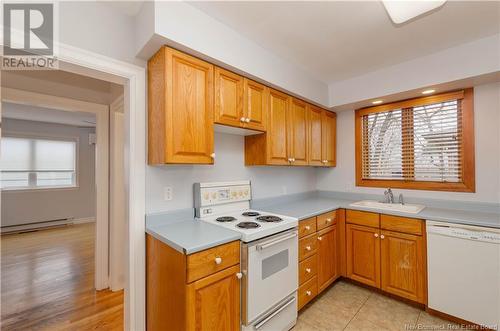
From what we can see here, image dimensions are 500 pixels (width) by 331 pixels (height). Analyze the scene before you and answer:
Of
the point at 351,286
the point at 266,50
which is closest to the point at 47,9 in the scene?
the point at 266,50

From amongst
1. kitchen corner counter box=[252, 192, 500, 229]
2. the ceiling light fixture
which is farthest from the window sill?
the ceiling light fixture

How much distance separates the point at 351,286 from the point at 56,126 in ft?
22.0

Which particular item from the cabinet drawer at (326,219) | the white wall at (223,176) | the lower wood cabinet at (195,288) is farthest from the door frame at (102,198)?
the cabinet drawer at (326,219)

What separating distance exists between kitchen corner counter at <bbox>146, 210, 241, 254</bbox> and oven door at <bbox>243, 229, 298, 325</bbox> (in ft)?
0.68

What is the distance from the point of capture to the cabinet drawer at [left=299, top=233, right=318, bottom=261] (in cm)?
205

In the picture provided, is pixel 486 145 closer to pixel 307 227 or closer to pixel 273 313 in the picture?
pixel 307 227

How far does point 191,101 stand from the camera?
161 cm

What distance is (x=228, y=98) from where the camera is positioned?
1.85 meters

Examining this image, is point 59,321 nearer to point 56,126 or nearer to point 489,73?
point 489,73

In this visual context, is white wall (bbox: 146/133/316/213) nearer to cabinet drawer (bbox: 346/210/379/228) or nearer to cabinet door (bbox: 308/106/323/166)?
cabinet door (bbox: 308/106/323/166)

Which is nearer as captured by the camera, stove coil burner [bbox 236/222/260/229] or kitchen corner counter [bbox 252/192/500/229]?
stove coil burner [bbox 236/222/260/229]

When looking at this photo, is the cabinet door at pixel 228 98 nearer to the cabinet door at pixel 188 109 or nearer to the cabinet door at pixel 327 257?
the cabinet door at pixel 188 109

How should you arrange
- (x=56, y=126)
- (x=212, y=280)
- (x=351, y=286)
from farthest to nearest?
1. (x=56, y=126)
2. (x=351, y=286)
3. (x=212, y=280)

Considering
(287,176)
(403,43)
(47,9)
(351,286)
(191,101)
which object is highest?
(403,43)
